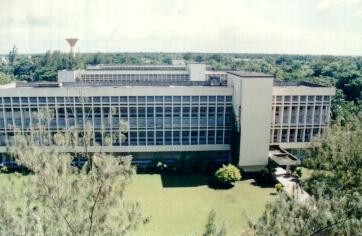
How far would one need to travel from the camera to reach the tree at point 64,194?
34.7ft

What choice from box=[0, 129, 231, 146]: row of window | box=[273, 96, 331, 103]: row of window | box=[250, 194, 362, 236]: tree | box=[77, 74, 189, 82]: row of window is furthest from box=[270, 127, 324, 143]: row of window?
box=[77, 74, 189, 82]: row of window

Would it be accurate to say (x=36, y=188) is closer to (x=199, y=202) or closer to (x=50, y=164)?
(x=50, y=164)

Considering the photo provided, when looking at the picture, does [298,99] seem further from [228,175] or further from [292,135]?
[228,175]

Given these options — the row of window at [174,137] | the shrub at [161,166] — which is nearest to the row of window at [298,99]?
the row of window at [174,137]

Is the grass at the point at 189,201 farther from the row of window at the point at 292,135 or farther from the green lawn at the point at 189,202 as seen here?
the row of window at the point at 292,135

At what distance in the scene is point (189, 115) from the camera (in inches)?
1388

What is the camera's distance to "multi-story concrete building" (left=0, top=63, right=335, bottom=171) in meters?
33.1

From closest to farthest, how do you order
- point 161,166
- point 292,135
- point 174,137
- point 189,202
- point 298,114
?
point 189,202, point 161,166, point 174,137, point 298,114, point 292,135

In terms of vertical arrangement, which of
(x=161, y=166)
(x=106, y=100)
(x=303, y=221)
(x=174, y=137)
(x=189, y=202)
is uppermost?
(x=106, y=100)

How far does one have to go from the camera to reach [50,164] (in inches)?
419

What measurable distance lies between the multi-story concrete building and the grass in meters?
3.58

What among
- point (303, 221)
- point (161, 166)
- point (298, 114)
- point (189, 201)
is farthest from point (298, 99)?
point (303, 221)

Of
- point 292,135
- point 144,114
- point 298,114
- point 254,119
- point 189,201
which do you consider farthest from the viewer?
point 292,135

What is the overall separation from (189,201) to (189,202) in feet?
0.58
